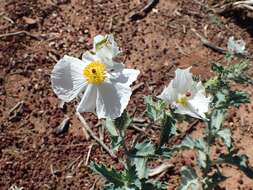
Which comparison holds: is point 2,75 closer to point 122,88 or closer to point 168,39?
point 168,39

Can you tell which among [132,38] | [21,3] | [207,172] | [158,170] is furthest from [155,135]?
[21,3]

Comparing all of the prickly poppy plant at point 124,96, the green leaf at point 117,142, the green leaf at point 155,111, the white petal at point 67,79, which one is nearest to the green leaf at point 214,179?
the prickly poppy plant at point 124,96

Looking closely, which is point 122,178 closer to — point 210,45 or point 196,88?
point 196,88

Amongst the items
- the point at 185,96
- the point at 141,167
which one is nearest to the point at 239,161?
the point at 141,167

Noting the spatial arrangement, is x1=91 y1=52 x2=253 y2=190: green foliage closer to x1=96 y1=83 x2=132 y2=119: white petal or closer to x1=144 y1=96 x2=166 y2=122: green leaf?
x1=144 y1=96 x2=166 y2=122: green leaf

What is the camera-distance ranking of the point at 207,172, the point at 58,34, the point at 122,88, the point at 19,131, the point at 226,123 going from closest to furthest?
the point at 122,88 → the point at 207,172 → the point at 19,131 → the point at 226,123 → the point at 58,34

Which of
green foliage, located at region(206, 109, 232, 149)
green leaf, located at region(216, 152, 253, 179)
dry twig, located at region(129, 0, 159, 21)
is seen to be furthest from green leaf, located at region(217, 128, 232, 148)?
dry twig, located at region(129, 0, 159, 21)
